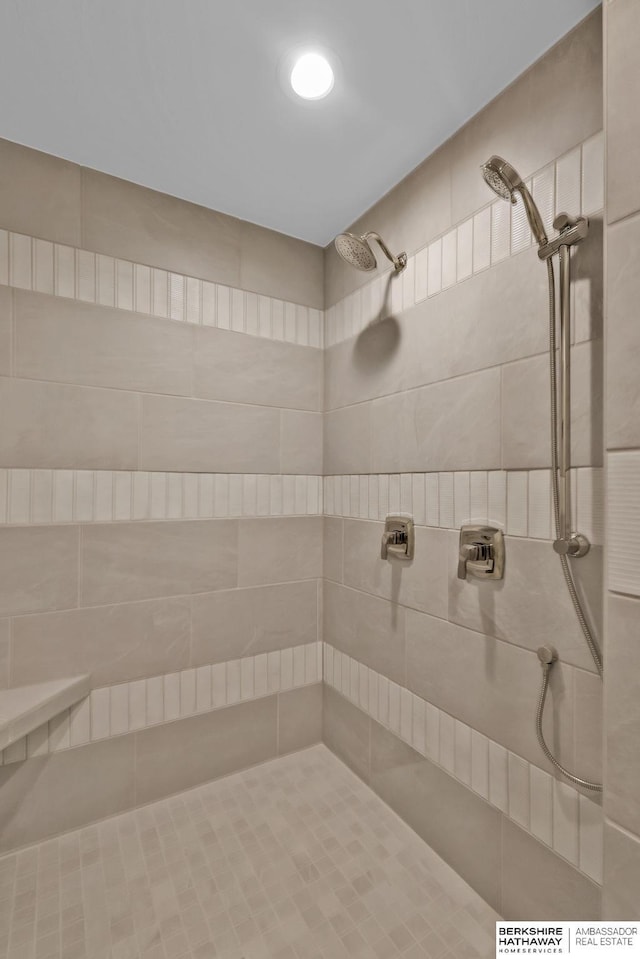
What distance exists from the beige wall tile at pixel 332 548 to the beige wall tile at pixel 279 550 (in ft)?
0.08

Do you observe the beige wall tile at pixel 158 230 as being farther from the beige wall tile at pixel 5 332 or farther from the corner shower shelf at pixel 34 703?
the corner shower shelf at pixel 34 703

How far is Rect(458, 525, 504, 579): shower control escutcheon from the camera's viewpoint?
1155 mm

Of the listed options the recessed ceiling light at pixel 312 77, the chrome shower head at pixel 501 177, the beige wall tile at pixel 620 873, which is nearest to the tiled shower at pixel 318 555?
the beige wall tile at pixel 620 873

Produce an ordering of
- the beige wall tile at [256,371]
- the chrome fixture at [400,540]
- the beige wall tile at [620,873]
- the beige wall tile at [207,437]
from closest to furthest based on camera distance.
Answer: the beige wall tile at [620,873] < the chrome fixture at [400,540] < the beige wall tile at [207,437] < the beige wall tile at [256,371]

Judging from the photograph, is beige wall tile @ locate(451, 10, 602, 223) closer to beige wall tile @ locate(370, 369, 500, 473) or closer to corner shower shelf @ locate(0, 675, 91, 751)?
beige wall tile @ locate(370, 369, 500, 473)

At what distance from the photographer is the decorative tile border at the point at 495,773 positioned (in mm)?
986

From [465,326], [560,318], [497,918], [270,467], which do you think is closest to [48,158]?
[270,467]

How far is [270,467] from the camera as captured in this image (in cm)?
180

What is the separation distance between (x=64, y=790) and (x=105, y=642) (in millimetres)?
454

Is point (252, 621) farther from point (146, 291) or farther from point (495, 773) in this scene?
point (146, 291)

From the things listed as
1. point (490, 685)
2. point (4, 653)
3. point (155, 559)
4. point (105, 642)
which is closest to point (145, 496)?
point (155, 559)

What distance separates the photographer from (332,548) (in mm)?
1864

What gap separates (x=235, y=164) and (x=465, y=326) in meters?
0.92

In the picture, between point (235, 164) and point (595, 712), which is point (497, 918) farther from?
point (235, 164)
